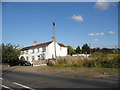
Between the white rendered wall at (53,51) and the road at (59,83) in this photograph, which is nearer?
the road at (59,83)

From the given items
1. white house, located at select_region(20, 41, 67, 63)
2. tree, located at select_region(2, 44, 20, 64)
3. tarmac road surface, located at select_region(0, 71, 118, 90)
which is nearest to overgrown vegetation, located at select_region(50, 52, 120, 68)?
tarmac road surface, located at select_region(0, 71, 118, 90)

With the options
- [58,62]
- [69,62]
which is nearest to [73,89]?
[69,62]

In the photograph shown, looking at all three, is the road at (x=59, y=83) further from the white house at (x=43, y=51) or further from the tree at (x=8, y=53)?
the white house at (x=43, y=51)

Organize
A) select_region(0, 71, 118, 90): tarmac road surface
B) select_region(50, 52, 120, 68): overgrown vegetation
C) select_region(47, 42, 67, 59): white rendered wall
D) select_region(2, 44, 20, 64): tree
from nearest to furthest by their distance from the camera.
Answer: select_region(0, 71, 118, 90): tarmac road surface, select_region(50, 52, 120, 68): overgrown vegetation, select_region(2, 44, 20, 64): tree, select_region(47, 42, 67, 59): white rendered wall

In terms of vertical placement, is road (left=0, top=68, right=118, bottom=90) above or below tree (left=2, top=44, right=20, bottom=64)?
below

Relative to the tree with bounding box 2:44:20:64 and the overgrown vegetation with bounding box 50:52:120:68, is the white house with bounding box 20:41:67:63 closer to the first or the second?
the tree with bounding box 2:44:20:64

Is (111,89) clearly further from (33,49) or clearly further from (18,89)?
(33,49)

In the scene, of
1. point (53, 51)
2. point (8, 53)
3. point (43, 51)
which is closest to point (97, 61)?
point (8, 53)

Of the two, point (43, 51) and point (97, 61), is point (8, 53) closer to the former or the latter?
point (43, 51)

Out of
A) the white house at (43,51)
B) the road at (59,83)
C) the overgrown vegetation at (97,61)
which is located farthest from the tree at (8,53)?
the road at (59,83)

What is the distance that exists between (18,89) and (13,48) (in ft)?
114

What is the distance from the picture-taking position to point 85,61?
80.7 feet

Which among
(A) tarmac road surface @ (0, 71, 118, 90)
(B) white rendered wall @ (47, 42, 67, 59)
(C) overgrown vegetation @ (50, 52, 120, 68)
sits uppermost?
(B) white rendered wall @ (47, 42, 67, 59)

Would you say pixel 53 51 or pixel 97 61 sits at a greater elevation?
pixel 53 51
